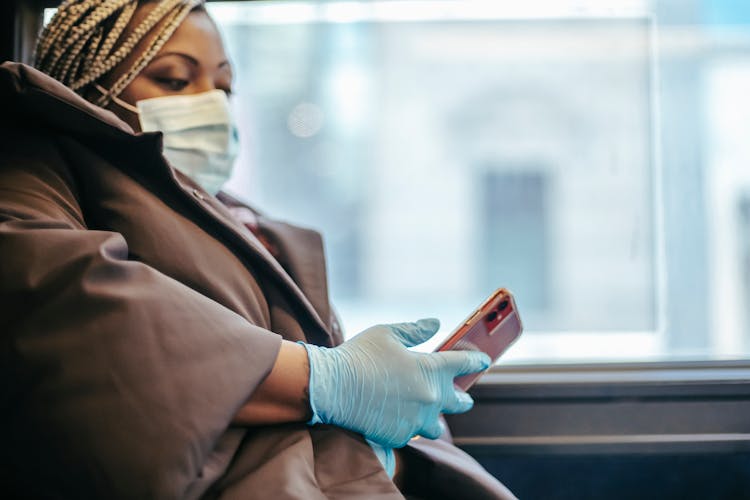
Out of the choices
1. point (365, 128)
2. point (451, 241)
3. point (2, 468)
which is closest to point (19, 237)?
point (2, 468)

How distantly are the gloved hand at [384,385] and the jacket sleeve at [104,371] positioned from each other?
0.33 ft

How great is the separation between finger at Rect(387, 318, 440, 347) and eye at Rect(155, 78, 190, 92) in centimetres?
67

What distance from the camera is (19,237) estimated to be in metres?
0.83

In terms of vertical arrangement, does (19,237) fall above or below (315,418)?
above

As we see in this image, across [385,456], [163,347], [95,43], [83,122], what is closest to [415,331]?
[385,456]

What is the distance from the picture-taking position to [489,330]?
1142 mm

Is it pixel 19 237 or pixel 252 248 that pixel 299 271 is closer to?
pixel 252 248

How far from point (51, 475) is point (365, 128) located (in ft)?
10.1

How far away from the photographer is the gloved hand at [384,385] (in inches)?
36.6

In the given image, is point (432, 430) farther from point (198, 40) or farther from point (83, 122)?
point (198, 40)

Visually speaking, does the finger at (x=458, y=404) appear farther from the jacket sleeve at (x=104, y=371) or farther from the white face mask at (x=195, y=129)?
A: the white face mask at (x=195, y=129)

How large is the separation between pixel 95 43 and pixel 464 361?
0.92 meters

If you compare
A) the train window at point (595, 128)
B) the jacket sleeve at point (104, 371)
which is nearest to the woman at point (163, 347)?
the jacket sleeve at point (104, 371)

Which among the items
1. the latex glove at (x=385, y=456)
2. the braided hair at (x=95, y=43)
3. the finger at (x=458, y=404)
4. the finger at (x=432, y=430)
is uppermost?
the braided hair at (x=95, y=43)
